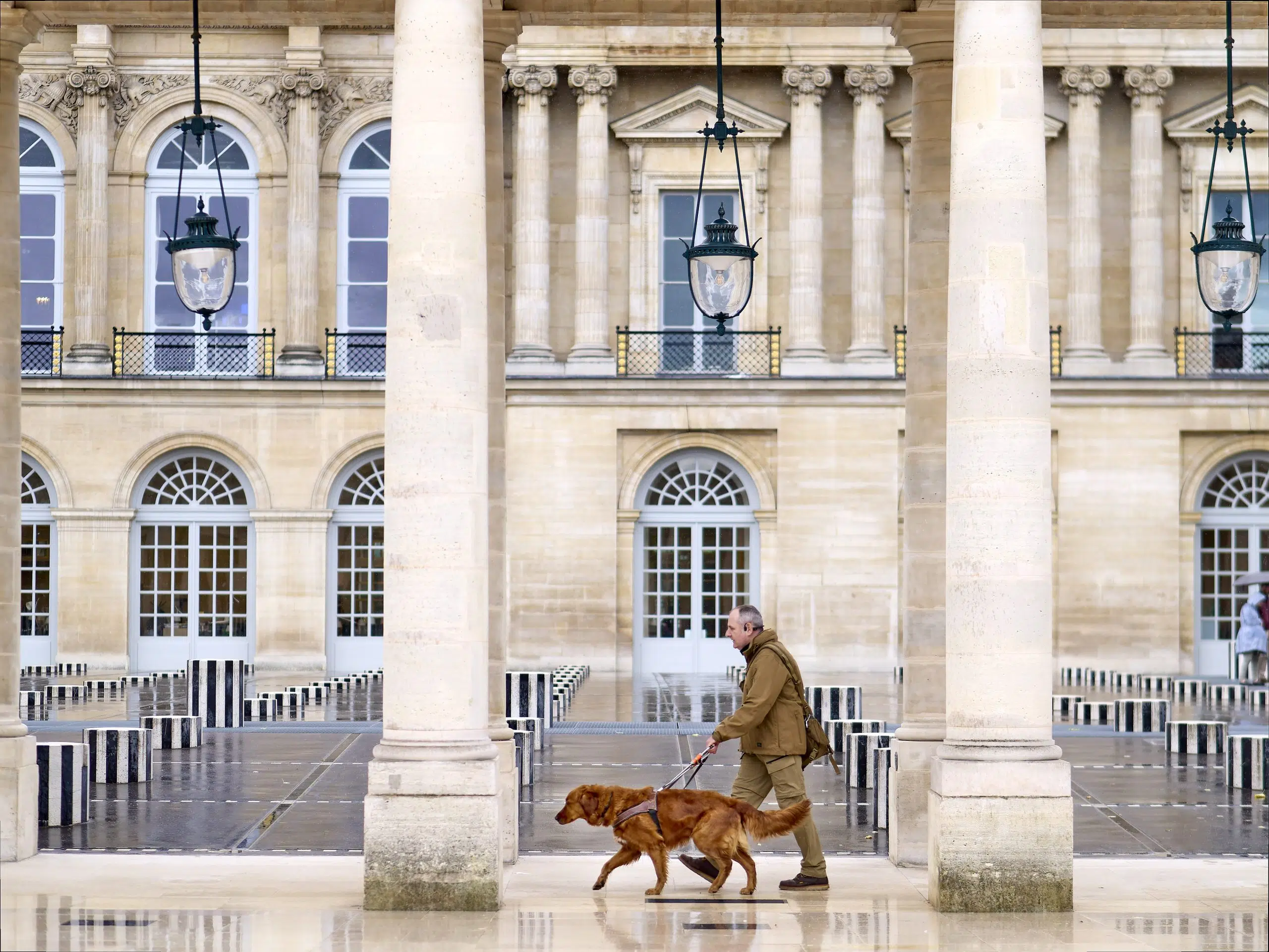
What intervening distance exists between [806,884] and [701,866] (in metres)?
0.63

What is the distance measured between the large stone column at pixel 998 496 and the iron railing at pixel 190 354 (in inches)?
1022

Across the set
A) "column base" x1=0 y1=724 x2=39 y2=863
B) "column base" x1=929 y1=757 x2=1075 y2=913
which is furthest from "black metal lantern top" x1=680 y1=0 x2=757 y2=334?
"column base" x1=0 y1=724 x2=39 y2=863

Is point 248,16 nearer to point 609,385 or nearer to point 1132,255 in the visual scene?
point 609,385

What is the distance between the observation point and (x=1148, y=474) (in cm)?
3394

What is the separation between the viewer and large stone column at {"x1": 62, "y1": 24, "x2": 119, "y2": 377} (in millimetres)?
34531

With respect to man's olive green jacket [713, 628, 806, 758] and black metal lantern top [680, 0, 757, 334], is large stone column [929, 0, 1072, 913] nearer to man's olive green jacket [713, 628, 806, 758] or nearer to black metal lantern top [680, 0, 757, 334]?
man's olive green jacket [713, 628, 806, 758]

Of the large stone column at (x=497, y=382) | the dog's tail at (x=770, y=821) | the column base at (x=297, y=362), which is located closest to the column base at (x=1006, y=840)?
the dog's tail at (x=770, y=821)

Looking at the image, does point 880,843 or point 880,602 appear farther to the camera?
point 880,602

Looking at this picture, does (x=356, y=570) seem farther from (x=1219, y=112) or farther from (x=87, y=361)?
(x=1219, y=112)

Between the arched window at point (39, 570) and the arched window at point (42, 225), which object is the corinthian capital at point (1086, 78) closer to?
the arched window at point (42, 225)

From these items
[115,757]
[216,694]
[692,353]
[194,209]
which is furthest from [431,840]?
[194,209]

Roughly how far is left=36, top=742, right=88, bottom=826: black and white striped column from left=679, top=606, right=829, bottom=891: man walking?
540cm

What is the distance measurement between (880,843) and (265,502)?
2278 centimetres

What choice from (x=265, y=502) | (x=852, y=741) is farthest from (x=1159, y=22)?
(x=265, y=502)
